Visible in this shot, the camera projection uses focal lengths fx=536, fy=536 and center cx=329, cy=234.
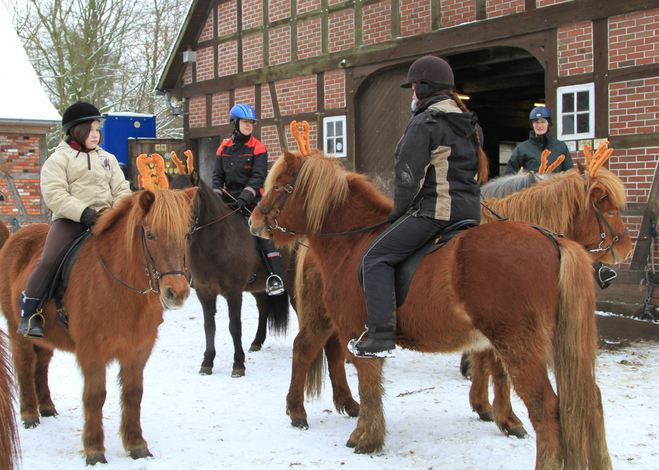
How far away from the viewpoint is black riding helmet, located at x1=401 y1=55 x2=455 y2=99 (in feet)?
10.8

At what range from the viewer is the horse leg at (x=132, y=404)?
3527 mm

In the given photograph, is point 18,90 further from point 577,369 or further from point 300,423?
point 577,369

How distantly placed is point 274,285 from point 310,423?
2252mm

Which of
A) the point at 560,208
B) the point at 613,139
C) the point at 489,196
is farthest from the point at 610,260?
the point at 613,139

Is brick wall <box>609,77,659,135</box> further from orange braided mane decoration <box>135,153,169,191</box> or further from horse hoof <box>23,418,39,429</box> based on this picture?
horse hoof <box>23,418,39,429</box>

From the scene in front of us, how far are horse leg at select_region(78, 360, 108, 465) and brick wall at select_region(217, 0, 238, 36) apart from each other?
11737mm

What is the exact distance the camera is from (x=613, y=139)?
8.12 meters

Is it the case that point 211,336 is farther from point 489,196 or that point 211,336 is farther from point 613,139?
point 613,139

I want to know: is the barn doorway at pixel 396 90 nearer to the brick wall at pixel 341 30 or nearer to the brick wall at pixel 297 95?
the brick wall at pixel 341 30

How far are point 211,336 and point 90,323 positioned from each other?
256cm

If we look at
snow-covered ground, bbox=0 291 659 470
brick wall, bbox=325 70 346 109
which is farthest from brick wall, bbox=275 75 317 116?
snow-covered ground, bbox=0 291 659 470

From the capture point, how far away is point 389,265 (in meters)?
3.21

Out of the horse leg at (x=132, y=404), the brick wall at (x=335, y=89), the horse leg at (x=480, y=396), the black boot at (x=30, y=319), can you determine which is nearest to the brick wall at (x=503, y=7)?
the brick wall at (x=335, y=89)

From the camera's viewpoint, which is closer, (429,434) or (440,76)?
(440,76)
